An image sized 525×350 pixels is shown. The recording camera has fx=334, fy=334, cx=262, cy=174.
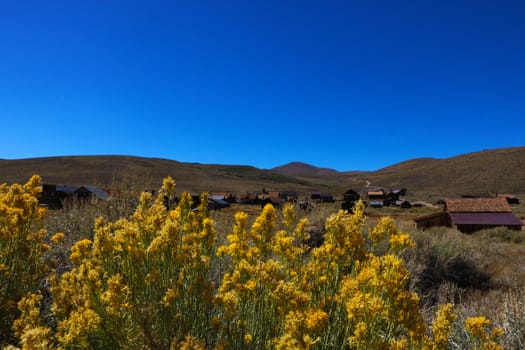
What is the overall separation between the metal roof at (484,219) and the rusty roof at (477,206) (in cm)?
30

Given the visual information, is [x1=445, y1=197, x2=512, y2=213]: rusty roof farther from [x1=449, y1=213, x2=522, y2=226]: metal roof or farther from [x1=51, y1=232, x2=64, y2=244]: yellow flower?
[x1=51, y1=232, x2=64, y2=244]: yellow flower

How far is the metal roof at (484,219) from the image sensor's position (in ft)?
48.9

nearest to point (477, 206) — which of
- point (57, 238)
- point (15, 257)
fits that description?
point (57, 238)

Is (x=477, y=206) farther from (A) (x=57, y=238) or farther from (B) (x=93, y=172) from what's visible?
(B) (x=93, y=172)

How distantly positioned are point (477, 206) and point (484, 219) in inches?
44.3

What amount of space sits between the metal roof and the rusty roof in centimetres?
30

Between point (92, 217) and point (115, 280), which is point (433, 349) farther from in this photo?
point (92, 217)

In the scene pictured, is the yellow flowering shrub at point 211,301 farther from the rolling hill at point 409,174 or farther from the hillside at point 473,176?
the hillside at point 473,176

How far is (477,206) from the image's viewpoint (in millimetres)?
16156

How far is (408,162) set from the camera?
159250 millimetres

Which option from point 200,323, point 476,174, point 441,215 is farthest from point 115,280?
point 476,174

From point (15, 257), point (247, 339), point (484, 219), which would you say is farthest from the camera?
point (484, 219)

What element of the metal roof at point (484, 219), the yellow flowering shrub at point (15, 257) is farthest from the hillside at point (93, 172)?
the yellow flowering shrub at point (15, 257)

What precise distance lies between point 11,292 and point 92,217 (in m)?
5.08
